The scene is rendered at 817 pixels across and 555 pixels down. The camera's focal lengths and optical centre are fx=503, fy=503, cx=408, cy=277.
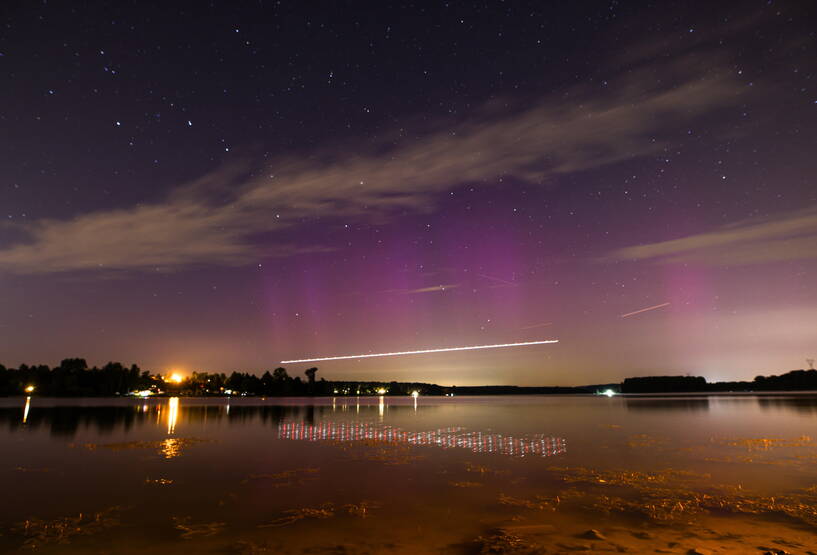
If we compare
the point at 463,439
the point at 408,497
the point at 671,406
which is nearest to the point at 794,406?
the point at 671,406

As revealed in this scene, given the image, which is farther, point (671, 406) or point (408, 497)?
point (671, 406)

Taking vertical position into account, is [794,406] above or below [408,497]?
below

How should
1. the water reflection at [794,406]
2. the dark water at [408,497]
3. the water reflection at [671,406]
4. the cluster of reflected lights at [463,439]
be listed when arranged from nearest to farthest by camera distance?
1. the dark water at [408,497]
2. the cluster of reflected lights at [463,439]
3. the water reflection at [794,406]
4. the water reflection at [671,406]

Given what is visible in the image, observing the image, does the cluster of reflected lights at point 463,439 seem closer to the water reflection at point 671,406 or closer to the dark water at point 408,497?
the dark water at point 408,497

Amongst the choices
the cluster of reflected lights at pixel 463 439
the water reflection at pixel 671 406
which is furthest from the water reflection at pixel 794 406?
the cluster of reflected lights at pixel 463 439

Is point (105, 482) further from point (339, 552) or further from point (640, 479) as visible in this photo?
point (640, 479)

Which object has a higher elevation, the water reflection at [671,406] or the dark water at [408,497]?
the dark water at [408,497]

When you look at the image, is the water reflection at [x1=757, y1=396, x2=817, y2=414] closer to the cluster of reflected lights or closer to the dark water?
the dark water

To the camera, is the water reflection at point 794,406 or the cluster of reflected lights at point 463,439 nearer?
the cluster of reflected lights at point 463,439

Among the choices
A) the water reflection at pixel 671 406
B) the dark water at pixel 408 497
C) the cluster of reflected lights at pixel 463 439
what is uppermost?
the dark water at pixel 408 497

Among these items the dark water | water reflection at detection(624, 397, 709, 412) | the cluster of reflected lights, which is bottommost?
water reflection at detection(624, 397, 709, 412)

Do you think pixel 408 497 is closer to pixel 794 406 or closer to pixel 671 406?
pixel 671 406

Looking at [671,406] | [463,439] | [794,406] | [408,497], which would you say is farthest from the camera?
[671,406]

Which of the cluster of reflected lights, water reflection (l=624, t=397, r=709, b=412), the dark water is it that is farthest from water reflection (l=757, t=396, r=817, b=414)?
the cluster of reflected lights
